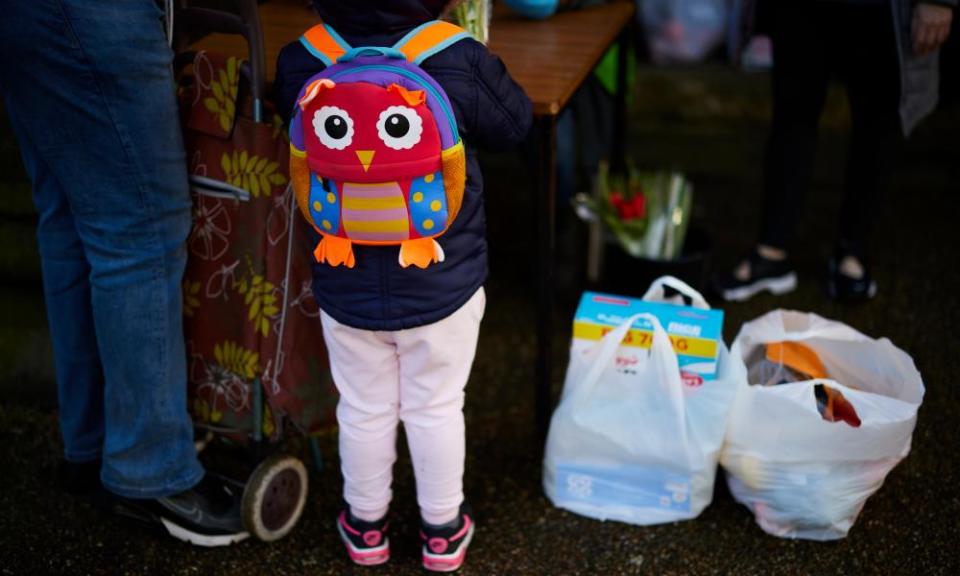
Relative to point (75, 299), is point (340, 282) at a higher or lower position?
higher

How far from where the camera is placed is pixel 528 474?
245 centimetres

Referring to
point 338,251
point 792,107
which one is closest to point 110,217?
point 338,251

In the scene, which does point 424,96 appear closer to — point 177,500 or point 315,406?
point 315,406

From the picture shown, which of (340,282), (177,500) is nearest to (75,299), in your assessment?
(177,500)

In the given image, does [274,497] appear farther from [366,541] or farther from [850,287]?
[850,287]

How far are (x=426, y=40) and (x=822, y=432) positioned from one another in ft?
3.73

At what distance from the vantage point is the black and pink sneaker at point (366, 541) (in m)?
2.13

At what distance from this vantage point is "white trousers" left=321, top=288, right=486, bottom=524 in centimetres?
193

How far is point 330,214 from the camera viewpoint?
1746 mm

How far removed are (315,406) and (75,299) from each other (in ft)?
1.79

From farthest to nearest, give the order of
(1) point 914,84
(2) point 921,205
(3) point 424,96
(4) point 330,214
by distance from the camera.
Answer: (2) point 921,205 → (1) point 914,84 → (4) point 330,214 → (3) point 424,96

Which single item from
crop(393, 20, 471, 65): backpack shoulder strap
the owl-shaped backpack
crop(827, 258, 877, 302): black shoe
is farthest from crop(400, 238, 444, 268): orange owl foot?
crop(827, 258, 877, 302): black shoe

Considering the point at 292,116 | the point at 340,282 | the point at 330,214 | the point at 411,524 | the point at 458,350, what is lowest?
the point at 411,524

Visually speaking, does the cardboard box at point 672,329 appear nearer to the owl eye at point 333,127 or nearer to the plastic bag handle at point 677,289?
the plastic bag handle at point 677,289
